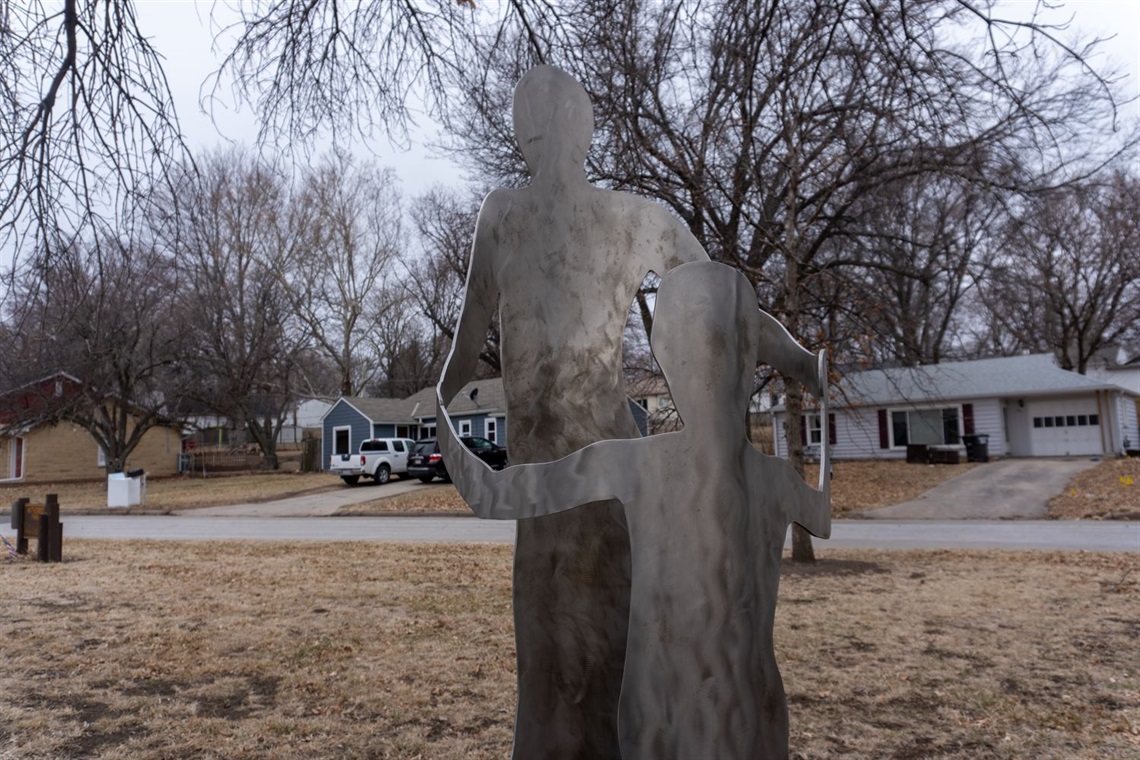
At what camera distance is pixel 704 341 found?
225 centimetres

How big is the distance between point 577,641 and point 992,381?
31685 mm

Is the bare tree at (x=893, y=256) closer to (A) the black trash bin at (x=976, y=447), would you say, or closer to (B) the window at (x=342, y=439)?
(A) the black trash bin at (x=976, y=447)

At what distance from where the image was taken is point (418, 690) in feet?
16.8

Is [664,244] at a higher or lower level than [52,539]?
higher

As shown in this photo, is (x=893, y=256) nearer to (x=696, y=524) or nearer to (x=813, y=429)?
(x=696, y=524)

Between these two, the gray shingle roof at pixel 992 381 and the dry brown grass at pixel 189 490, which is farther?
the gray shingle roof at pixel 992 381

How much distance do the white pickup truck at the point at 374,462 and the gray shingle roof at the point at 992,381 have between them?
1667cm

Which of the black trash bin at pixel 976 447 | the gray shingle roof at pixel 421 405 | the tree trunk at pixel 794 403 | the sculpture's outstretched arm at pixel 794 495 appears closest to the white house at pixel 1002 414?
the black trash bin at pixel 976 447

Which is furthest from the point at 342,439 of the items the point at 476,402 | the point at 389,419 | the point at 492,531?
the point at 492,531

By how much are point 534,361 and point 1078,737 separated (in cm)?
347

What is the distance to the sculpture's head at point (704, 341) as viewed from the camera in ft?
7.35

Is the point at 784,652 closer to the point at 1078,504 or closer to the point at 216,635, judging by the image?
the point at 216,635

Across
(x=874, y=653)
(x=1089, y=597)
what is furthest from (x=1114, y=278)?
(x=874, y=653)

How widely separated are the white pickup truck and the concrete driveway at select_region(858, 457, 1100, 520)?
18227mm
